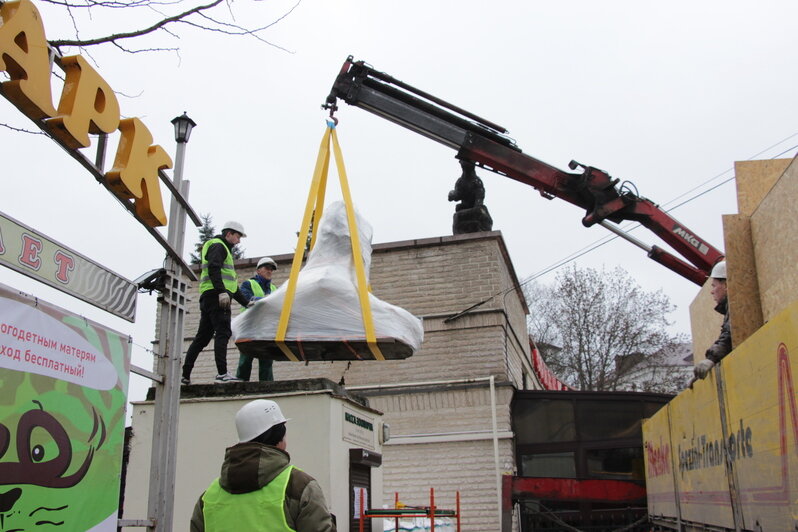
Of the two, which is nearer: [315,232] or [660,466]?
[315,232]

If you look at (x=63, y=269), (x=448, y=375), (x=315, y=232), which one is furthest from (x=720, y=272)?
(x=448, y=375)

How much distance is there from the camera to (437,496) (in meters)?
12.3

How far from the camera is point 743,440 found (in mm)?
3852

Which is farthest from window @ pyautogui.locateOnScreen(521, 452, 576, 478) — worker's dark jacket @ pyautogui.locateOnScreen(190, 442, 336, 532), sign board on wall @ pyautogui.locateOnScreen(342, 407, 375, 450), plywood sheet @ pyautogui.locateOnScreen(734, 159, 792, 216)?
worker's dark jacket @ pyautogui.locateOnScreen(190, 442, 336, 532)

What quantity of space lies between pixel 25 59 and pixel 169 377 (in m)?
2.32

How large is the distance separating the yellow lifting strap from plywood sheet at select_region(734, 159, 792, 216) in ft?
9.46

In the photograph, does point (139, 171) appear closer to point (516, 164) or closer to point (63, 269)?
point (63, 269)

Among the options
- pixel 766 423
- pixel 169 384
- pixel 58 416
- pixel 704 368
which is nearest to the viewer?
pixel 766 423

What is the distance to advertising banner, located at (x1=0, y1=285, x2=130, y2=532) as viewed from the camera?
147 inches

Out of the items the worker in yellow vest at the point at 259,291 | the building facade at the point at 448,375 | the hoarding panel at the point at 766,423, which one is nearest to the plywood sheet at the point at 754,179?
the hoarding panel at the point at 766,423

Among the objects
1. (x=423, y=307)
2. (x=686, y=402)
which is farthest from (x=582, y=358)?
(x=686, y=402)

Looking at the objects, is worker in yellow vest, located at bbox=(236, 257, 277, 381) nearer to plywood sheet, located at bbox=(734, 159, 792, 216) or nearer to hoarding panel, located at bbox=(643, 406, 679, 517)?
hoarding panel, located at bbox=(643, 406, 679, 517)

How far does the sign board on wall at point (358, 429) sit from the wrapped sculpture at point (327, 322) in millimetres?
1961

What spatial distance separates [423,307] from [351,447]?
5.91 metres
